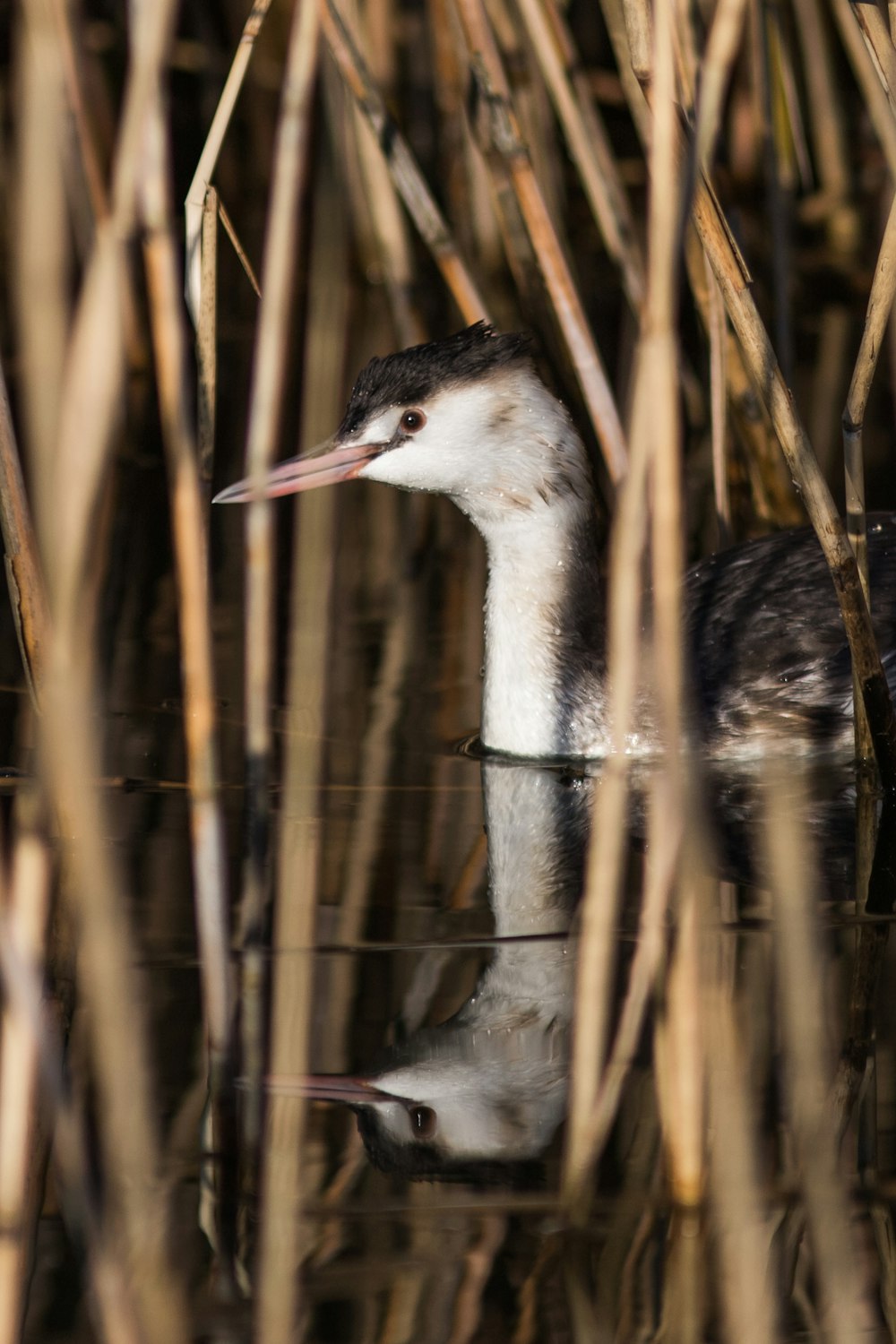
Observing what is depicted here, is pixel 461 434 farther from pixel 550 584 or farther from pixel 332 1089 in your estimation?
pixel 332 1089

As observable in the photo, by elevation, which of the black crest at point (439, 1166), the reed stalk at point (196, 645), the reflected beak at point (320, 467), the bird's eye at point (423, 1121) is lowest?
the black crest at point (439, 1166)

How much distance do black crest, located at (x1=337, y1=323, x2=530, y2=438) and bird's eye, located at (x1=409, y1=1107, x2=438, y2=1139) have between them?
211cm

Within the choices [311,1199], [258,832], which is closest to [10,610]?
[258,832]

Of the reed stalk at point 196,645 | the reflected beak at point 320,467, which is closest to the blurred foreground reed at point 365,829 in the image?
the reed stalk at point 196,645

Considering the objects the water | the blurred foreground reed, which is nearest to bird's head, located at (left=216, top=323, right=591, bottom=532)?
the blurred foreground reed

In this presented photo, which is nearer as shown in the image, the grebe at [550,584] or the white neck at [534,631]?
the grebe at [550,584]

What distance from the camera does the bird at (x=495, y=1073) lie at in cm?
334

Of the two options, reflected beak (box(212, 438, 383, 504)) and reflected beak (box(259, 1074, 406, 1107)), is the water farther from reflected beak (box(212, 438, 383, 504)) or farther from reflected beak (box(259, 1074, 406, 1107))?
reflected beak (box(212, 438, 383, 504))

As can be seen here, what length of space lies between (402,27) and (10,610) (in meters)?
4.33

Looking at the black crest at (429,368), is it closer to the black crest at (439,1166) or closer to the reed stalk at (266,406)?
the reed stalk at (266,406)

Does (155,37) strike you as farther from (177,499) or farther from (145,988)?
(145,988)

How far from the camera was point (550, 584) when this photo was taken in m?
5.30

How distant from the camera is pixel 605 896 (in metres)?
2.94

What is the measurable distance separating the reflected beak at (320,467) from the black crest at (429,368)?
0.06 metres
